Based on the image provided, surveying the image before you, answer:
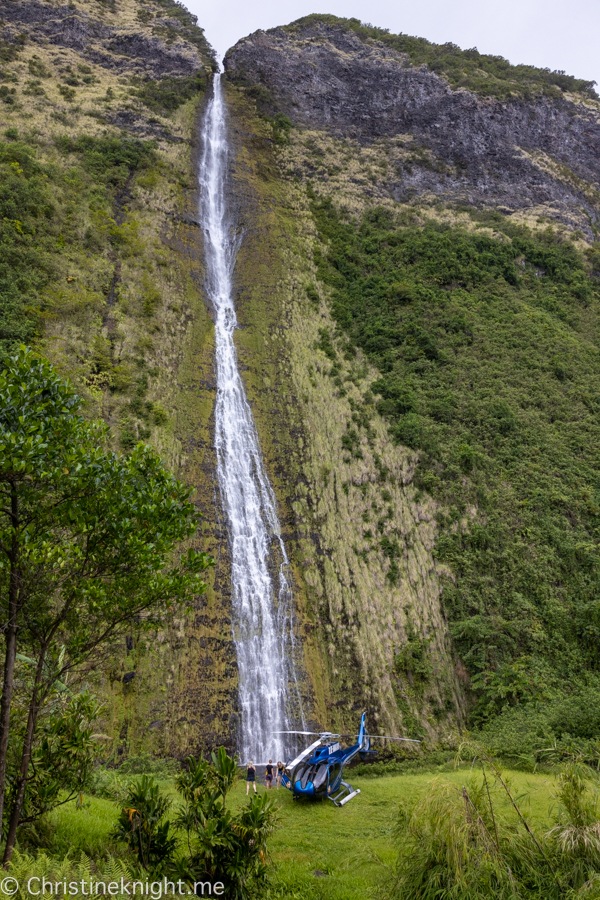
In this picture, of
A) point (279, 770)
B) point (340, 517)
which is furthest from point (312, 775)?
point (340, 517)

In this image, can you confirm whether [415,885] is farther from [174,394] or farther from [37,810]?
[174,394]

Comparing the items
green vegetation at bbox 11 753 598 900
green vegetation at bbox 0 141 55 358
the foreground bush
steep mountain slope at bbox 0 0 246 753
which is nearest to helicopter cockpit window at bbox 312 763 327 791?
green vegetation at bbox 11 753 598 900

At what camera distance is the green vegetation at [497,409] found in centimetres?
1925

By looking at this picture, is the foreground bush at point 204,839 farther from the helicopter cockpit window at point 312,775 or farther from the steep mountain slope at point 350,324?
the steep mountain slope at point 350,324

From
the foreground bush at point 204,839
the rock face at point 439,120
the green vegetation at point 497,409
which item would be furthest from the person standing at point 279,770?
the rock face at point 439,120

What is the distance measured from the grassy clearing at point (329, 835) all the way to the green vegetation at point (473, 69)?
60.8 m

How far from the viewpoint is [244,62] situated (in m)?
A: 51.1

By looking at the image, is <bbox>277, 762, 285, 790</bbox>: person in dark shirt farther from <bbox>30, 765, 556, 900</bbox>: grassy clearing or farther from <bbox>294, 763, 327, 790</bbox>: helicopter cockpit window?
<bbox>294, 763, 327, 790</bbox>: helicopter cockpit window

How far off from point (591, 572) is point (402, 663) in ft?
29.8

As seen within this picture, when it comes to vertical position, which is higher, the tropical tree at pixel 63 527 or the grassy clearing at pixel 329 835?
the tropical tree at pixel 63 527

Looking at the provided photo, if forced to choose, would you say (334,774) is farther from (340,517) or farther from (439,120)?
(439,120)

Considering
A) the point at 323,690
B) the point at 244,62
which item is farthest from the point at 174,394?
the point at 244,62

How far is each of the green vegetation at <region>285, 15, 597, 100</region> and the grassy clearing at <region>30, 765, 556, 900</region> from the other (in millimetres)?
60810

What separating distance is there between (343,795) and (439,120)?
57.4 m
